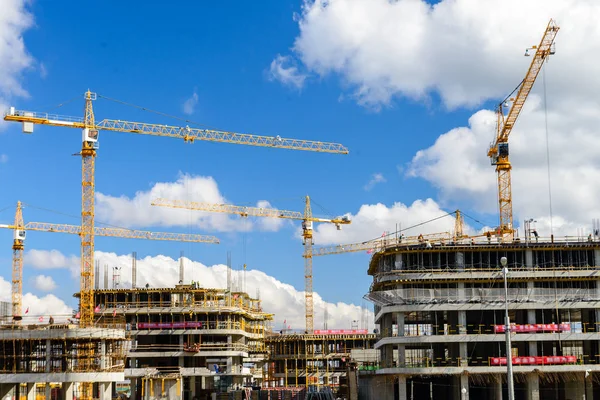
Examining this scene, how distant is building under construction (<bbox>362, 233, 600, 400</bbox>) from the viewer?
9575cm

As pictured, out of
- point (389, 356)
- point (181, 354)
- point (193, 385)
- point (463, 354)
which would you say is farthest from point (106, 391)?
point (463, 354)

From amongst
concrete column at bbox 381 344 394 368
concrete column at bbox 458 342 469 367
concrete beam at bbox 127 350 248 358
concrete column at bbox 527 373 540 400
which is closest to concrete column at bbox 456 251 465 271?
concrete column at bbox 458 342 469 367

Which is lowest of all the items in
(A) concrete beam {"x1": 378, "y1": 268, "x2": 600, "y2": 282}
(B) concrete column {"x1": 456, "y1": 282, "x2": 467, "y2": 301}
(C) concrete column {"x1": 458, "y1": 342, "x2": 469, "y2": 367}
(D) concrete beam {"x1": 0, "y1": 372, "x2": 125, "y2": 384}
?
(D) concrete beam {"x1": 0, "y1": 372, "x2": 125, "y2": 384}

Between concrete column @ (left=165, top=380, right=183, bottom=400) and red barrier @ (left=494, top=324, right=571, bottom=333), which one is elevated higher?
red barrier @ (left=494, top=324, right=571, bottom=333)

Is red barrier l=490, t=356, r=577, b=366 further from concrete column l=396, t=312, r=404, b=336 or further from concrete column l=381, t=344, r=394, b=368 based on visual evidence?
concrete column l=381, t=344, r=394, b=368

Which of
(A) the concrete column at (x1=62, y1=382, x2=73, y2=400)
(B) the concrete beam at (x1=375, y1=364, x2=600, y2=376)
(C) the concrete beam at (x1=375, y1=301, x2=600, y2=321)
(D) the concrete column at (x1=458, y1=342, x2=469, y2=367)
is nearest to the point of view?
(B) the concrete beam at (x1=375, y1=364, x2=600, y2=376)

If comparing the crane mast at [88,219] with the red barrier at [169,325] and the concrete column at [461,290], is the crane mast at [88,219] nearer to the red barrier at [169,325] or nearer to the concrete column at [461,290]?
the red barrier at [169,325]

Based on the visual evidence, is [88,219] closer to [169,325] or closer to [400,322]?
[169,325]

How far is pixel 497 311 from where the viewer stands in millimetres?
98938

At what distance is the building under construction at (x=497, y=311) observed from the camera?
9575cm

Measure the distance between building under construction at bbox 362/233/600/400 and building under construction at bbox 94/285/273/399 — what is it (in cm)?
4027

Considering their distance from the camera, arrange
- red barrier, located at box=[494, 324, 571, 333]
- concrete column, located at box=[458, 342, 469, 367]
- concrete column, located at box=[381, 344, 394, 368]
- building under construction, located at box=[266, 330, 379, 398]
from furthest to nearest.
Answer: building under construction, located at box=[266, 330, 379, 398] → concrete column, located at box=[381, 344, 394, 368] → red barrier, located at box=[494, 324, 571, 333] → concrete column, located at box=[458, 342, 469, 367]

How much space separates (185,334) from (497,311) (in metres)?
56.6

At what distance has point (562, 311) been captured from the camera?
3920 inches
